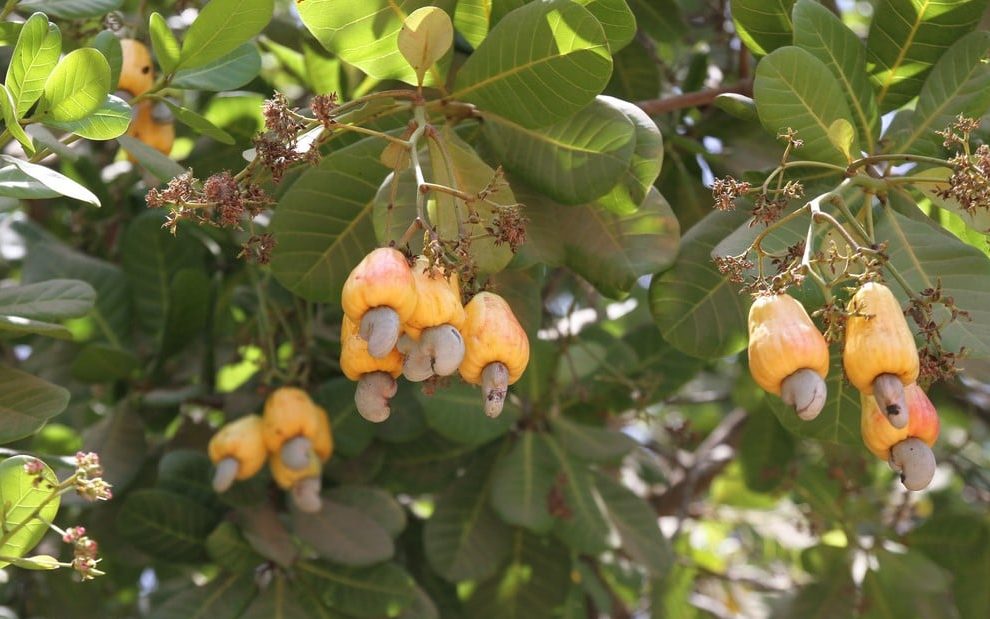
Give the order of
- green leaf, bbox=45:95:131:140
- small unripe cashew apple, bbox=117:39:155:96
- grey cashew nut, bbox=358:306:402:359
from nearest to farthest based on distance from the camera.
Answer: grey cashew nut, bbox=358:306:402:359
green leaf, bbox=45:95:131:140
small unripe cashew apple, bbox=117:39:155:96

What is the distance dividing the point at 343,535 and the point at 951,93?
1.38 meters

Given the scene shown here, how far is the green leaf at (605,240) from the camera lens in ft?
6.00

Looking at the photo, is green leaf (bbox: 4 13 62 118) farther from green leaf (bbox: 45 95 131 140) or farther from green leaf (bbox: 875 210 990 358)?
green leaf (bbox: 875 210 990 358)

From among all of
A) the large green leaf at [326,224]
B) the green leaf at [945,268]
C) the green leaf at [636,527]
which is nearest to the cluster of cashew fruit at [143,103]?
the large green leaf at [326,224]

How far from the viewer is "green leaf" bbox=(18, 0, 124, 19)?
1.90m

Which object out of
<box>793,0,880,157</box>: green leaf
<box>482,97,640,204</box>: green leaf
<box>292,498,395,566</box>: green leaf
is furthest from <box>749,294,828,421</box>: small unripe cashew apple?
<box>292,498,395,566</box>: green leaf

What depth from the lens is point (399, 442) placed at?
267cm

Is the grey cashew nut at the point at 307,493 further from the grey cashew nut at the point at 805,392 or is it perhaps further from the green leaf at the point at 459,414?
the grey cashew nut at the point at 805,392

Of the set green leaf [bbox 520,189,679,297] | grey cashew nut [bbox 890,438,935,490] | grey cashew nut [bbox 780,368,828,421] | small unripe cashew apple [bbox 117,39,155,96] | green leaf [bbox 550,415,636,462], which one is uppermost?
grey cashew nut [bbox 780,368,828,421]

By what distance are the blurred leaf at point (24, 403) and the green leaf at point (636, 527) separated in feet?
4.20

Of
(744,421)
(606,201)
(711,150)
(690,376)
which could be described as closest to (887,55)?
(606,201)

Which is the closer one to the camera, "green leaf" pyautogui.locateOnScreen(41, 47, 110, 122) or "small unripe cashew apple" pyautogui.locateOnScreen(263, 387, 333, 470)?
"green leaf" pyautogui.locateOnScreen(41, 47, 110, 122)

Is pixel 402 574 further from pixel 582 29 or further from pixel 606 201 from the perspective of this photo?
pixel 582 29

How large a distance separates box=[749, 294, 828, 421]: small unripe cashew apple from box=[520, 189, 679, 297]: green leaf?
1.41 feet
